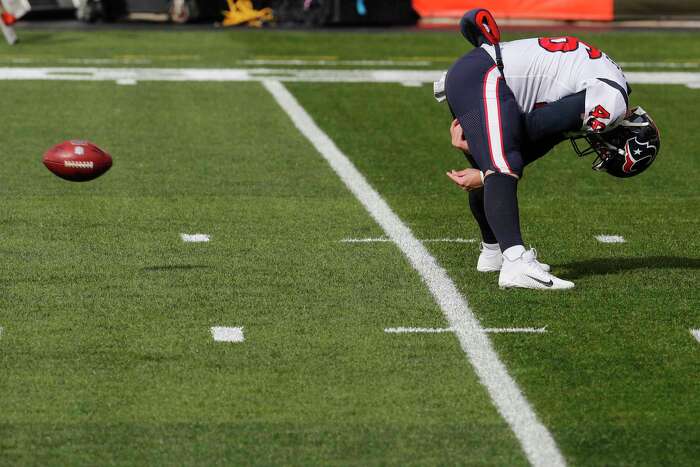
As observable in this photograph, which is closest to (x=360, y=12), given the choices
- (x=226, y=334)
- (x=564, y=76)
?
(x=564, y=76)

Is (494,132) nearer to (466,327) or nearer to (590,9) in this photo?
(466,327)

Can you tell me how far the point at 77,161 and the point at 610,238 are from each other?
3.11 metres

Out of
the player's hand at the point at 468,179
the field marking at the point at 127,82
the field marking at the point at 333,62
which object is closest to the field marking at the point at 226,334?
the player's hand at the point at 468,179

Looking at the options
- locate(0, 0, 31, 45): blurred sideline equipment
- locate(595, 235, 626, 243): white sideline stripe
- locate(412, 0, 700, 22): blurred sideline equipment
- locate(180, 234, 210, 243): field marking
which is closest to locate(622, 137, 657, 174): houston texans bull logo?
locate(595, 235, 626, 243): white sideline stripe

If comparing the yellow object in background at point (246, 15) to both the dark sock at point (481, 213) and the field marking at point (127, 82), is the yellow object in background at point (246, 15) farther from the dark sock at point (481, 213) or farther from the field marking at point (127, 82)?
the dark sock at point (481, 213)

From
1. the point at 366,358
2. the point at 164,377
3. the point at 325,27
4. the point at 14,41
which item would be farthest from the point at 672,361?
the point at 325,27

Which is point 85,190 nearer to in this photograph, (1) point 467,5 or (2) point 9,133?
(2) point 9,133

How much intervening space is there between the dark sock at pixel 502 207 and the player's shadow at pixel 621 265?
57 cm

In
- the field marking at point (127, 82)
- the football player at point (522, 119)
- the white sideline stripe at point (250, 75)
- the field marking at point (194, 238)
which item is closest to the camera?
the football player at point (522, 119)

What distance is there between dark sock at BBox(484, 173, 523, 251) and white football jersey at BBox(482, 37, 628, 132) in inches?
16.0

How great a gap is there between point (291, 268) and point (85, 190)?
265 centimetres

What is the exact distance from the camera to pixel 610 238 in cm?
814

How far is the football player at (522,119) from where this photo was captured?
666cm

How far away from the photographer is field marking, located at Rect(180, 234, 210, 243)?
7918 millimetres
